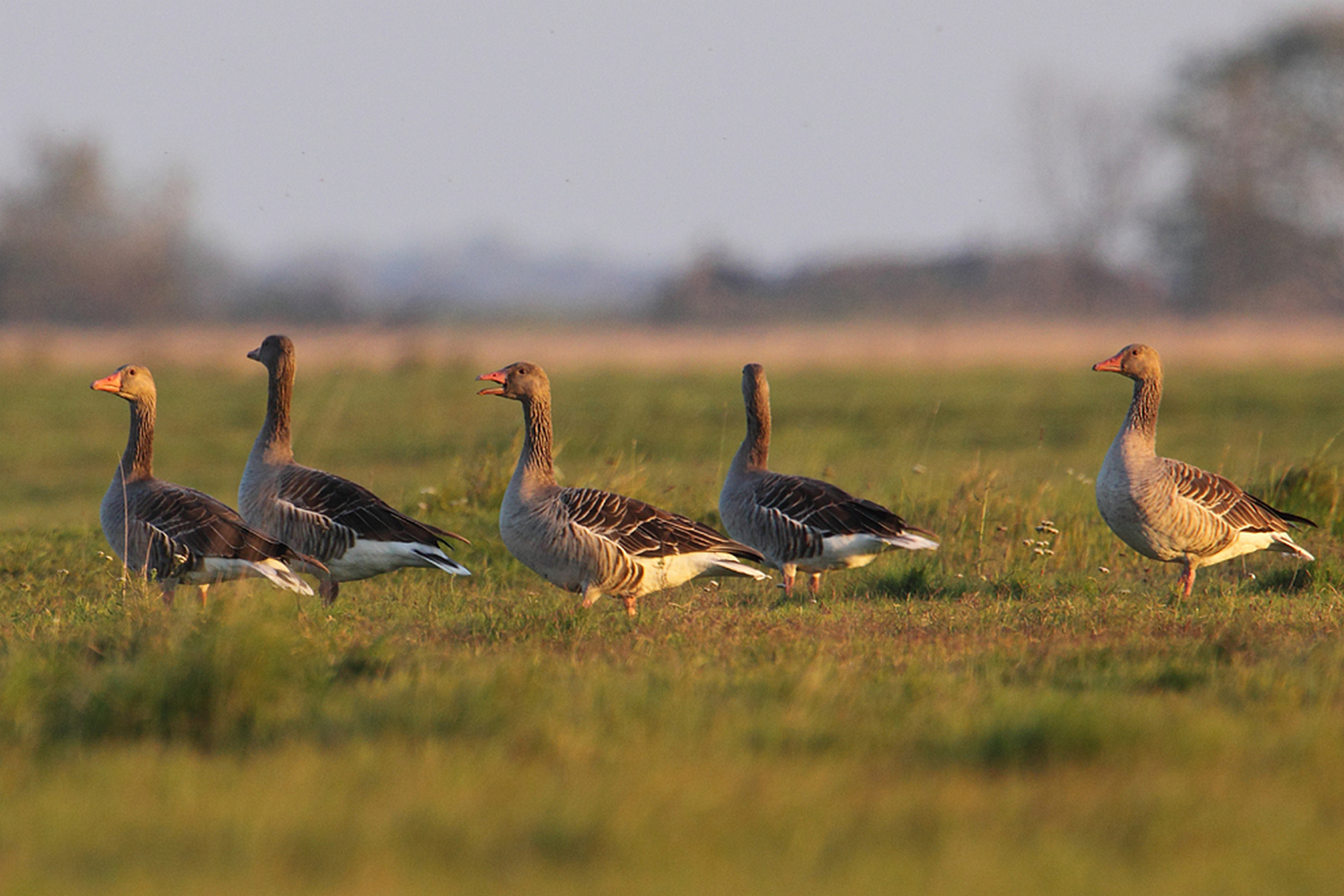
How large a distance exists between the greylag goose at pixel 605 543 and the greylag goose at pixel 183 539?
4.96 ft

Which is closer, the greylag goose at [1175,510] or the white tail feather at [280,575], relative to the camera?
the white tail feather at [280,575]

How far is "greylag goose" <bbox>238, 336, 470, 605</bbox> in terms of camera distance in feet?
32.1

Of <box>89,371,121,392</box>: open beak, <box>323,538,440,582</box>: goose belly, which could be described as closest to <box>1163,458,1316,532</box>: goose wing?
<box>323,538,440,582</box>: goose belly

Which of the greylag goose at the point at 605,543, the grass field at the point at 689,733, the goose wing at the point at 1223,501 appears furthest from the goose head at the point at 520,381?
the goose wing at the point at 1223,501

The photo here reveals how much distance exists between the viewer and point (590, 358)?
36156 millimetres

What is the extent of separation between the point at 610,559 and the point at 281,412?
3.56 metres

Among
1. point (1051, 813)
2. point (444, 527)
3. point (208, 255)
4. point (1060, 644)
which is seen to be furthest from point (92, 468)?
point (208, 255)

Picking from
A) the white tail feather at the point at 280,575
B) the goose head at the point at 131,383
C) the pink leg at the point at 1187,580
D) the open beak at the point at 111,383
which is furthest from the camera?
the goose head at the point at 131,383

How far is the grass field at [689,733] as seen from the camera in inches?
162

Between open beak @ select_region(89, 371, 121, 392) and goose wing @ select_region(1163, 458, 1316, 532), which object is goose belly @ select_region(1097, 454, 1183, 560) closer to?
goose wing @ select_region(1163, 458, 1316, 532)

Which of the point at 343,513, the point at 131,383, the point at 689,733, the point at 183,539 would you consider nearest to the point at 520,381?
the point at 343,513

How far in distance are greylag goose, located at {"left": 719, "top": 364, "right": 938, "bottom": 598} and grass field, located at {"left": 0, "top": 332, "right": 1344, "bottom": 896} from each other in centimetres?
26

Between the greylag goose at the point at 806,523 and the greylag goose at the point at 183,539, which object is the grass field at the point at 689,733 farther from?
the greylag goose at the point at 183,539

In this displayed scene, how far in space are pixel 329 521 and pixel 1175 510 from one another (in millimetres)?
6094
